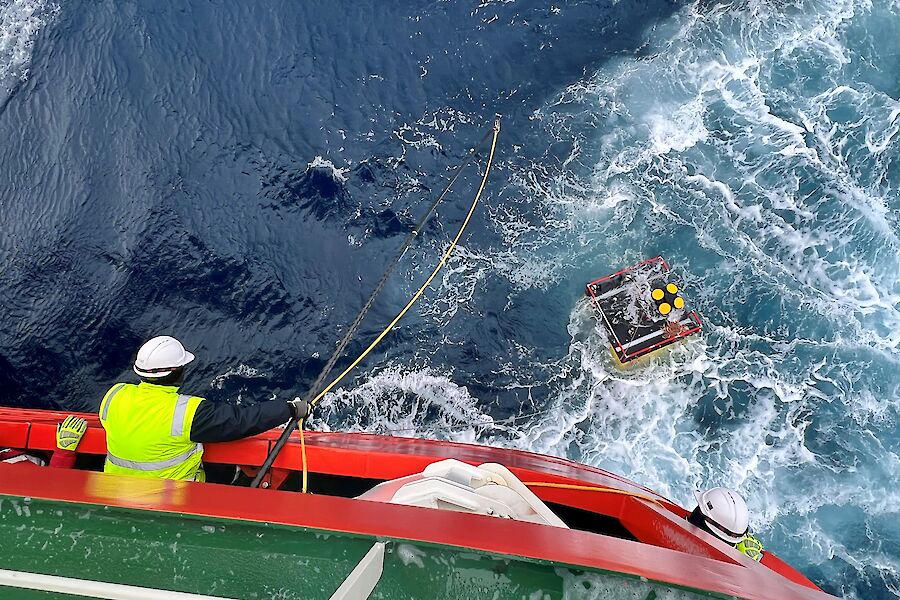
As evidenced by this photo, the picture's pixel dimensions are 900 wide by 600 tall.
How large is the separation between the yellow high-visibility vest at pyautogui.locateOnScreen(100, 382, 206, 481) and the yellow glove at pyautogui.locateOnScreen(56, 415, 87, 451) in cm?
129

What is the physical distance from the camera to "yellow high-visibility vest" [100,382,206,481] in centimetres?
385

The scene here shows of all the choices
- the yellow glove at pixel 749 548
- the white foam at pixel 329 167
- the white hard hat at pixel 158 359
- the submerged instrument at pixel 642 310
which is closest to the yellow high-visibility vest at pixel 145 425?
the white hard hat at pixel 158 359

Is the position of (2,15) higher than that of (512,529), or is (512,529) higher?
(2,15)

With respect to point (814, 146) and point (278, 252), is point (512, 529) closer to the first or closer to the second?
point (278, 252)

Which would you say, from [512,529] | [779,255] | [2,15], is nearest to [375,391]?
[512,529]

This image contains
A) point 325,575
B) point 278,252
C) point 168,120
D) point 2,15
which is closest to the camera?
point 325,575

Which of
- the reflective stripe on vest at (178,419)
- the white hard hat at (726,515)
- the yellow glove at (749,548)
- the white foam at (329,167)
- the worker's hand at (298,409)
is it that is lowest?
the yellow glove at (749,548)

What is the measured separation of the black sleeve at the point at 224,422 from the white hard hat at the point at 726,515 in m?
3.64

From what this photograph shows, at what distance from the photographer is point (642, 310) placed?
7.47 m

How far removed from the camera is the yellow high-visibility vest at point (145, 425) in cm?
385

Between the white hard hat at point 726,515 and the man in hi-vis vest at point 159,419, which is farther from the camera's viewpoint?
the white hard hat at point 726,515

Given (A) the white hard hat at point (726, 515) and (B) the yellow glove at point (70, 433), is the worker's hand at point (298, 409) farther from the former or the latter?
(A) the white hard hat at point (726, 515)

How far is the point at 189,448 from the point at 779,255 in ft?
25.1

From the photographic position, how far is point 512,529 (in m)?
2.51
